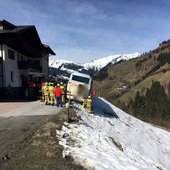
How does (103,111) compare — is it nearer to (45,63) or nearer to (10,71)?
(10,71)

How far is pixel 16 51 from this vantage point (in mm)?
45156

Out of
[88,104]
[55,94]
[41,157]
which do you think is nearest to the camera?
[41,157]

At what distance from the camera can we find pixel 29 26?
45469mm

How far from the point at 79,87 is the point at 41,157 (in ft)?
68.3

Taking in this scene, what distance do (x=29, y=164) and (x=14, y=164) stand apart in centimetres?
46

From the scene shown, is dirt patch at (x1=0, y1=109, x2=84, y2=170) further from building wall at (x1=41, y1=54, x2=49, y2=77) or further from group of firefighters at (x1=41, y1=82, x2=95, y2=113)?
building wall at (x1=41, y1=54, x2=49, y2=77)

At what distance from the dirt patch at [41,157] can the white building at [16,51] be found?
25233 mm

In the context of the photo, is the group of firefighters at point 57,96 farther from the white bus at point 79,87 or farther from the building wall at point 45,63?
the building wall at point 45,63

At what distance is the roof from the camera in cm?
3997

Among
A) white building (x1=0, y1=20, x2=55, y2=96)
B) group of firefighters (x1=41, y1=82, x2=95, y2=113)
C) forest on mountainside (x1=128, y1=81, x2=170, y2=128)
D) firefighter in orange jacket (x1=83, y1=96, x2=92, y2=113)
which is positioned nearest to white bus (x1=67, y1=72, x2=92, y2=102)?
firefighter in orange jacket (x1=83, y1=96, x2=92, y2=113)

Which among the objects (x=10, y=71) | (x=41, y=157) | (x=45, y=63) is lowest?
(x=41, y=157)

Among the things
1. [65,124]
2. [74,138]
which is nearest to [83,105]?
[65,124]

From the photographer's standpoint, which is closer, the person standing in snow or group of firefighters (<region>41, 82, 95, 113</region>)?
the person standing in snow

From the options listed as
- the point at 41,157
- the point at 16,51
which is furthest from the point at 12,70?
the point at 41,157
